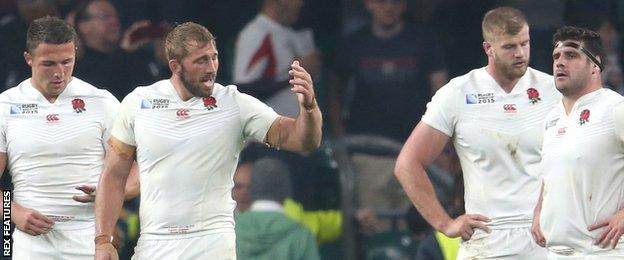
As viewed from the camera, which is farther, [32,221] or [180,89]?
[32,221]

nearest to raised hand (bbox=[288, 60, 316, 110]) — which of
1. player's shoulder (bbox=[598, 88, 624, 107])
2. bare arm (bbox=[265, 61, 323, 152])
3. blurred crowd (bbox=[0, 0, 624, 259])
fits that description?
bare arm (bbox=[265, 61, 323, 152])

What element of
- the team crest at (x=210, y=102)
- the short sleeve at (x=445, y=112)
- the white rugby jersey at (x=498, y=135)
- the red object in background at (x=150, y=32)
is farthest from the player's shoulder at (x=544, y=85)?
the red object in background at (x=150, y=32)

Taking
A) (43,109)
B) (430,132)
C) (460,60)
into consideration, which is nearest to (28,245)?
(43,109)

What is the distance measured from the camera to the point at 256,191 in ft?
43.9

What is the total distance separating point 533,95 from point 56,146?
2.78m

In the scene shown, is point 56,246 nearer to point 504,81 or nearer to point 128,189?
point 128,189

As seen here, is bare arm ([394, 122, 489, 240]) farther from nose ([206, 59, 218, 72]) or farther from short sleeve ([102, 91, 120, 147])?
short sleeve ([102, 91, 120, 147])

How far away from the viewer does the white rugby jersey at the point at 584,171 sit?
9797 millimetres

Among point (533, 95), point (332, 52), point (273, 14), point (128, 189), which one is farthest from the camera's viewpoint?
point (332, 52)

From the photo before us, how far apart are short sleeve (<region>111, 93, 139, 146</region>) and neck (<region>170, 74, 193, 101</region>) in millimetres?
226

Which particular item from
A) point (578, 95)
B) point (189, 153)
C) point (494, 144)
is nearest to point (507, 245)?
A: point (494, 144)

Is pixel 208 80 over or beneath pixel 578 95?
over

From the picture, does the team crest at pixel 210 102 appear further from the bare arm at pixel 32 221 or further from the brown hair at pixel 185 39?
the bare arm at pixel 32 221

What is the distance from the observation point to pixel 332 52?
14.7 meters
